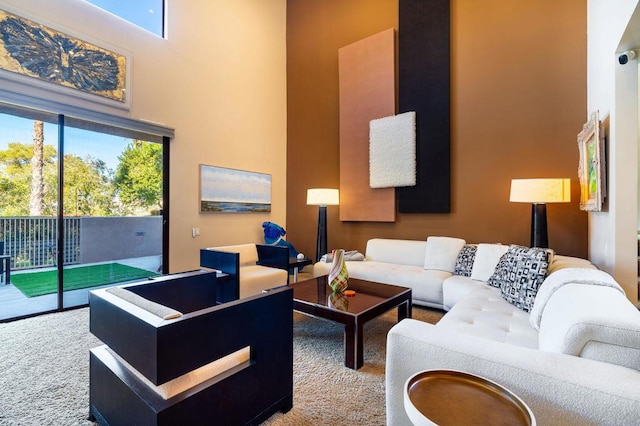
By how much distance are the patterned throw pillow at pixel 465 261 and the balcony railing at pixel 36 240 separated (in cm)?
440

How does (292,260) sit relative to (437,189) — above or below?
below

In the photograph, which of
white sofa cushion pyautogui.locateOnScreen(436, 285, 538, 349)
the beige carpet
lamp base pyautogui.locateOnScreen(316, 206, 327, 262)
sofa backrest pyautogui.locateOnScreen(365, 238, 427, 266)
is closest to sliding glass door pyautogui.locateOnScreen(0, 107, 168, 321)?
the beige carpet

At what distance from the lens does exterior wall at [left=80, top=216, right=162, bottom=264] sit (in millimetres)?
3533

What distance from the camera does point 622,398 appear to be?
0.83 metres

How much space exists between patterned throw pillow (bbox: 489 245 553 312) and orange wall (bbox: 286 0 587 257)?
53.0 inches

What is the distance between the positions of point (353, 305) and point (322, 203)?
2633mm

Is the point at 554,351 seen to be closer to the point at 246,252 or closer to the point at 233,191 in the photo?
the point at 246,252

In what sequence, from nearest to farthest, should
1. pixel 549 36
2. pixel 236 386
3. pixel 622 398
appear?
pixel 622 398, pixel 236 386, pixel 549 36

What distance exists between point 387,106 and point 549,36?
6.68ft

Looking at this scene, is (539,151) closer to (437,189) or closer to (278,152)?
(437,189)

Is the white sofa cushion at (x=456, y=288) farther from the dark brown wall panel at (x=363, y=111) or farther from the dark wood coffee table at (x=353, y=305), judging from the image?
the dark brown wall panel at (x=363, y=111)

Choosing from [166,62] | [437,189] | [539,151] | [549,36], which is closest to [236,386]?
[437,189]

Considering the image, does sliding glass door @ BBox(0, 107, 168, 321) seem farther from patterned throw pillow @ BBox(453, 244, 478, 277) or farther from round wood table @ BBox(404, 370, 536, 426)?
round wood table @ BBox(404, 370, 536, 426)

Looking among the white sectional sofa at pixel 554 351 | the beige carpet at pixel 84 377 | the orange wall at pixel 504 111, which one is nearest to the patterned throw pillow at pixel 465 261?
the orange wall at pixel 504 111
